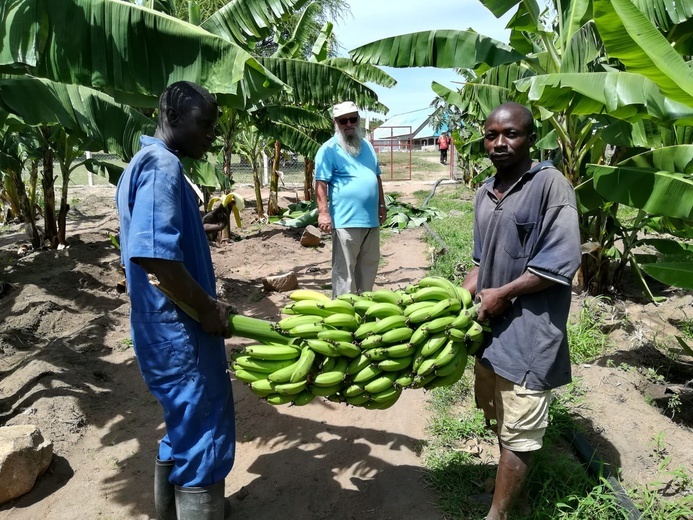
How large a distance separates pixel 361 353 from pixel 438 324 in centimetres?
40

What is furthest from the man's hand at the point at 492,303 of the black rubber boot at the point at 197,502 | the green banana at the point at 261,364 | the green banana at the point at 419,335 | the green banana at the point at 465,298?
the black rubber boot at the point at 197,502

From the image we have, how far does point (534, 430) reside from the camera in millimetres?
2504

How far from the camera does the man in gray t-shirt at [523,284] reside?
2326 millimetres

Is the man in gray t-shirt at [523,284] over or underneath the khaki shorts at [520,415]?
over

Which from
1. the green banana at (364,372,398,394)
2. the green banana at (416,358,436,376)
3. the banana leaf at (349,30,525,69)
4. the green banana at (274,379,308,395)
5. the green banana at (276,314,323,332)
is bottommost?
the green banana at (364,372,398,394)

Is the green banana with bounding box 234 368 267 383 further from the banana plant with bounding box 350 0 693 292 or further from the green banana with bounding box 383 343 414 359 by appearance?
the banana plant with bounding box 350 0 693 292

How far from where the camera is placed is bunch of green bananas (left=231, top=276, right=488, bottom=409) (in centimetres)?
234

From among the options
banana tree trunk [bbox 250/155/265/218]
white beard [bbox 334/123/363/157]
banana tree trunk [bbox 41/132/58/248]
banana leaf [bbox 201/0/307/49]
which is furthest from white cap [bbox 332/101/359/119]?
banana tree trunk [bbox 250/155/265/218]

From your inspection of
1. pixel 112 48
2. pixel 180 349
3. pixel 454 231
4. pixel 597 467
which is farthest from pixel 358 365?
pixel 454 231

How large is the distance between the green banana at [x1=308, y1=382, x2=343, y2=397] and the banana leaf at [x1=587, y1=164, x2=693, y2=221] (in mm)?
3003

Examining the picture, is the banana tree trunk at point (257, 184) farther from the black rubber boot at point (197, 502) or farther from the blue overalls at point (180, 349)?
the black rubber boot at point (197, 502)

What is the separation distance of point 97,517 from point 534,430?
273 cm

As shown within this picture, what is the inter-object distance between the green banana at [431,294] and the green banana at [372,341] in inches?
14.6

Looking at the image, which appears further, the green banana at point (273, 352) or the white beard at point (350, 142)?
the white beard at point (350, 142)
